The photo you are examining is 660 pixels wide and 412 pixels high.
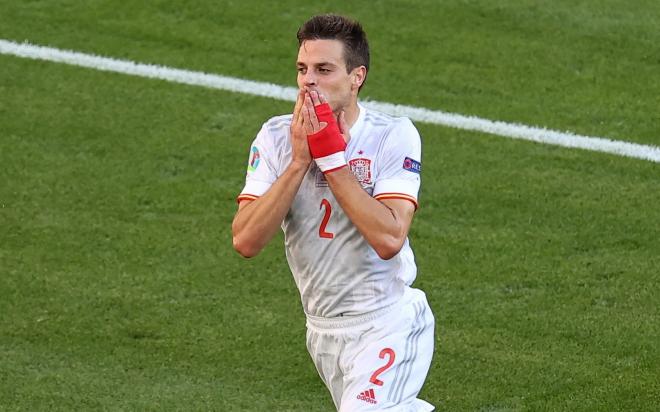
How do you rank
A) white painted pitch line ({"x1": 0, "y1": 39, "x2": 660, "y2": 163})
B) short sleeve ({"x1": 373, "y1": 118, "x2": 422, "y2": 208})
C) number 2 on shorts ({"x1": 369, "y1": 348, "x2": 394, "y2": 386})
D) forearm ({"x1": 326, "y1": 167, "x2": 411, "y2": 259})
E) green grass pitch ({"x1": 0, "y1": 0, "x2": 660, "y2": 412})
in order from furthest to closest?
1. white painted pitch line ({"x1": 0, "y1": 39, "x2": 660, "y2": 163})
2. green grass pitch ({"x1": 0, "y1": 0, "x2": 660, "y2": 412})
3. number 2 on shorts ({"x1": 369, "y1": 348, "x2": 394, "y2": 386})
4. short sleeve ({"x1": 373, "y1": 118, "x2": 422, "y2": 208})
5. forearm ({"x1": 326, "y1": 167, "x2": 411, "y2": 259})

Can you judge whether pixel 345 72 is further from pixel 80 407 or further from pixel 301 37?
pixel 80 407

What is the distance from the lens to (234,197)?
32.6 ft

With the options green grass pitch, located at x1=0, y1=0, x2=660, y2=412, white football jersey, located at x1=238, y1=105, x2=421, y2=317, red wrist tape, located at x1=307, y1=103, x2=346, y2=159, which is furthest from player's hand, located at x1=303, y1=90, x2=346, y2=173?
green grass pitch, located at x1=0, y1=0, x2=660, y2=412

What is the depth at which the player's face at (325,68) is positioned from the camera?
6004 millimetres

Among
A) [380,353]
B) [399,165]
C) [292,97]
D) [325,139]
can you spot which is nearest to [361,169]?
[399,165]

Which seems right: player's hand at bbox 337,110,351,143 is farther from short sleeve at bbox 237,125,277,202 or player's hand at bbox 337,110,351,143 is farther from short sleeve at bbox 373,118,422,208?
short sleeve at bbox 237,125,277,202

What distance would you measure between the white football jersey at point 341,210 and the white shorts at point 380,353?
2.8 inches

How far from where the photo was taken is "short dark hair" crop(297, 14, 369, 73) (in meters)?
6.06

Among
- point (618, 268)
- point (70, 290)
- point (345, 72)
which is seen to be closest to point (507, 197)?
point (618, 268)

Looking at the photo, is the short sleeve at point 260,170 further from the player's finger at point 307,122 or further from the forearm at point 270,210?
the player's finger at point 307,122

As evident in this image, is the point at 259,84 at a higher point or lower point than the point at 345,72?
lower

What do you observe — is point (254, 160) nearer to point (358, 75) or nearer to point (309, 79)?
point (309, 79)

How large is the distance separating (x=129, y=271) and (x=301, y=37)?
11.1 ft

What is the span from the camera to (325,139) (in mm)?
5836
